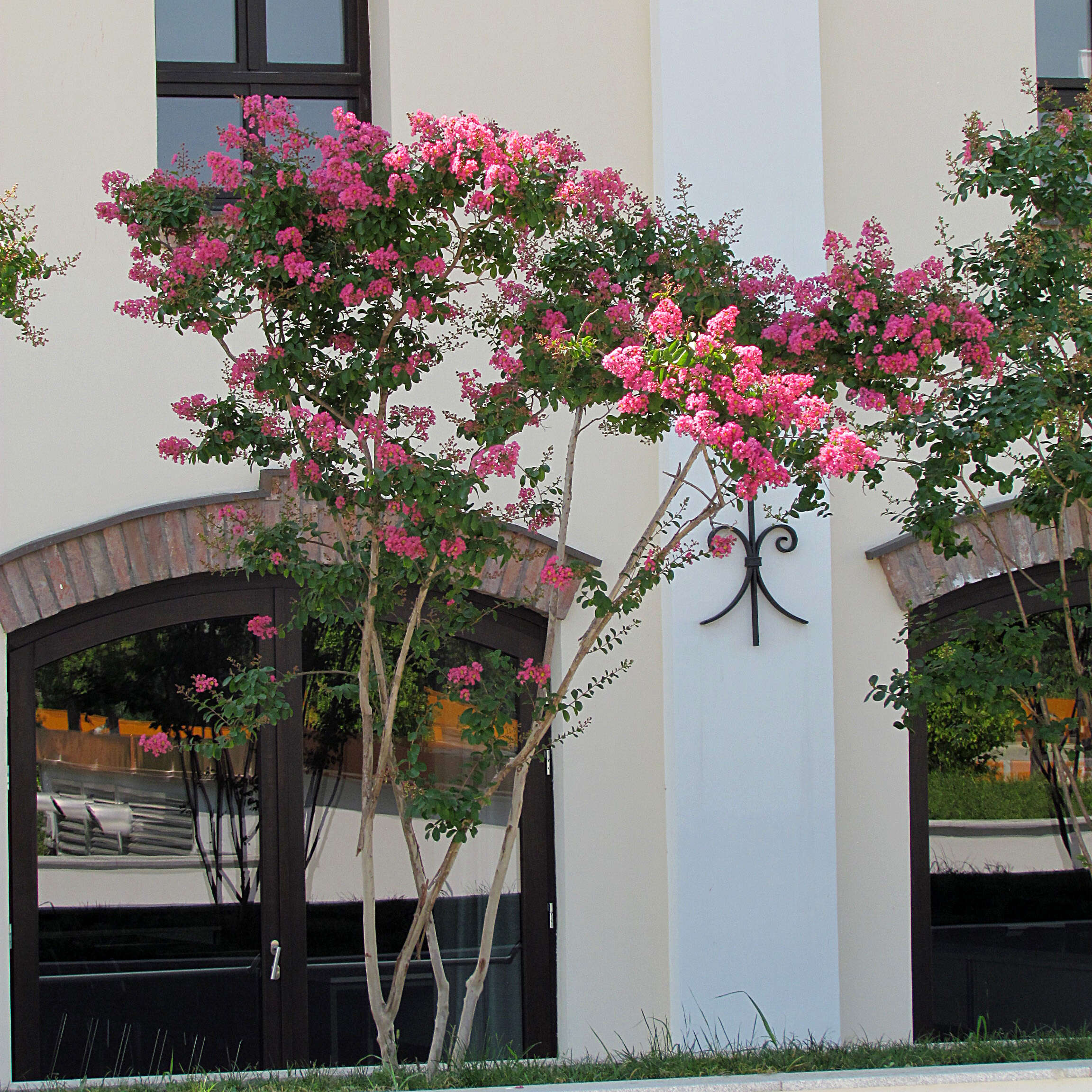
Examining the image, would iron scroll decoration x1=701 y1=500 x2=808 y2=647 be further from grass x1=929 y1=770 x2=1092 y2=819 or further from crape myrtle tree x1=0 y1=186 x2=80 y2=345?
crape myrtle tree x1=0 y1=186 x2=80 y2=345

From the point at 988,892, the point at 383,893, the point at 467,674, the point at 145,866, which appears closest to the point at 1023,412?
the point at 467,674

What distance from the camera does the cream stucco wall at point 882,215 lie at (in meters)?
5.24

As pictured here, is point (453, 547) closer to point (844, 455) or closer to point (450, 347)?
point (450, 347)

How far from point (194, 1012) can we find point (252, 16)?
415 centimetres

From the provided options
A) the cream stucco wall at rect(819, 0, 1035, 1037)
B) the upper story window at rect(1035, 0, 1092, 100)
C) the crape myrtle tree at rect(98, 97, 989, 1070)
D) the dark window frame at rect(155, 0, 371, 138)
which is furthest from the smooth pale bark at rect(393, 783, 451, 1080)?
the upper story window at rect(1035, 0, 1092, 100)

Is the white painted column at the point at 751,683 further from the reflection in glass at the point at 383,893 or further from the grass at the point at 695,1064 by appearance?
the reflection in glass at the point at 383,893

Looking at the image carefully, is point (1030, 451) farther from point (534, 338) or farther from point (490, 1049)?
point (490, 1049)

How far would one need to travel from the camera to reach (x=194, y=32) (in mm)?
5465

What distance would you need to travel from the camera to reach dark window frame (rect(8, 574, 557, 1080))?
495 centimetres

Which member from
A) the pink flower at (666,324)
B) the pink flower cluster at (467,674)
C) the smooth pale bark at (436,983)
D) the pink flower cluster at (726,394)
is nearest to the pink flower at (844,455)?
the pink flower cluster at (726,394)

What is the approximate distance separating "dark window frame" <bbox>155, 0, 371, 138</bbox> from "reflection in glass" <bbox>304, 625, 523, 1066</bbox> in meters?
2.31

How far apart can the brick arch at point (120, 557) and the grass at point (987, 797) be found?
1898 millimetres

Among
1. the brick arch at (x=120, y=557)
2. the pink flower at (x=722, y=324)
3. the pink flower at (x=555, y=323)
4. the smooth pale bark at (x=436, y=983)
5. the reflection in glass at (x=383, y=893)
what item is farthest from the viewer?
the reflection in glass at (x=383, y=893)

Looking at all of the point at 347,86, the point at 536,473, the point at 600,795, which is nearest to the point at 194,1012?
the point at 600,795
